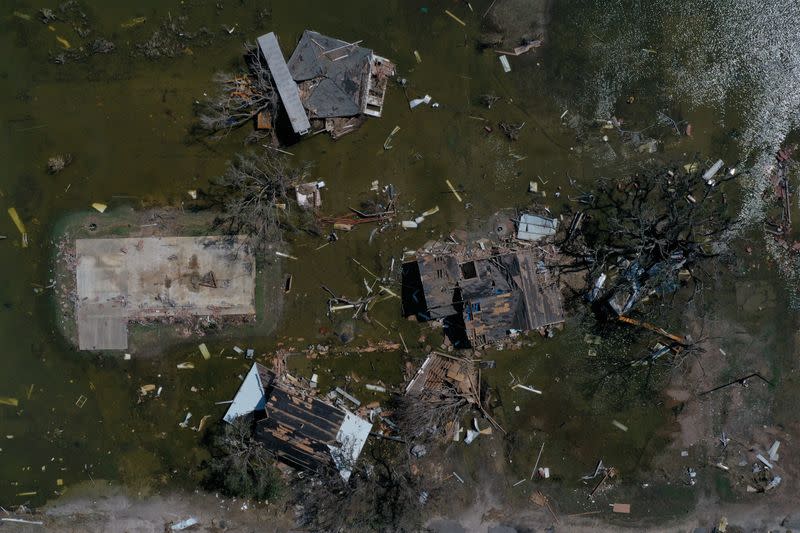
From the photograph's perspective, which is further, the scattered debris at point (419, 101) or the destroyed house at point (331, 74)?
the scattered debris at point (419, 101)

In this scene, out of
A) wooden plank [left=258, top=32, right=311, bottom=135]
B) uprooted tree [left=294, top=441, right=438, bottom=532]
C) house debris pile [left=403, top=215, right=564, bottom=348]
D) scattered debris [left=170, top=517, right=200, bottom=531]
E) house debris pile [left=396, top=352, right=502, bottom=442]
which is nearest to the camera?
house debris pile [left=403, top=215, right=564, bottom=348]

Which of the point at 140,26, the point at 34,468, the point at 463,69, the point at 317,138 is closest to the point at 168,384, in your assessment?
the point at 34,468

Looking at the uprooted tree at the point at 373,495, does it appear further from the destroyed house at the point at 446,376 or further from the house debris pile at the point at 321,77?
the house debris pile at the point at 321,77

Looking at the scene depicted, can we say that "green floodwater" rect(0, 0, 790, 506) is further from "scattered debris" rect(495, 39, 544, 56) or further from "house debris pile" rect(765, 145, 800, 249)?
"house debris pile" rect(765, 145, 800, 249)

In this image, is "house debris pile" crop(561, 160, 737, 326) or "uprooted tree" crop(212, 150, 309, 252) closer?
"uprooted tree" crop(212, 150, 309, 252)

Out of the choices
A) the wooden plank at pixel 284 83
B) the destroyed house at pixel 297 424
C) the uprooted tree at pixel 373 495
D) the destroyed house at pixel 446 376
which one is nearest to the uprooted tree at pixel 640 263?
the destroyed house at pixel 446 376

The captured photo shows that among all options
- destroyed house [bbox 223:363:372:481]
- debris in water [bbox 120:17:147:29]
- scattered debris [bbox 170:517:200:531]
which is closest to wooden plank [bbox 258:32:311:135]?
debris in water [bbox 120:17:147:29]

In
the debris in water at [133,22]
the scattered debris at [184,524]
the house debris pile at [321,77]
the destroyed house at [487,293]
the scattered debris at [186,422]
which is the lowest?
the scattered debris at [184,524]
